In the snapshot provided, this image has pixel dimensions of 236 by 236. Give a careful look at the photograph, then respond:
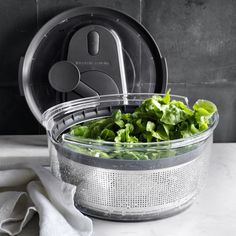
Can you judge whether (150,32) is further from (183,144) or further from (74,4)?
(183,144)

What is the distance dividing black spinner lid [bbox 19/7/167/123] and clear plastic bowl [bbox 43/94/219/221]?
1.01 feet

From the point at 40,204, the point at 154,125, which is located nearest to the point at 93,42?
the point at 154,125

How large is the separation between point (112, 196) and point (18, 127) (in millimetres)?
576

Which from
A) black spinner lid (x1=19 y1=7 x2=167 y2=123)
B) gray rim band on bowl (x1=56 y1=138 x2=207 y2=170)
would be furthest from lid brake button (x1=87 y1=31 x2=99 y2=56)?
gray rim band on bowl (x1=56 y1=138 x2=207 y2=170)

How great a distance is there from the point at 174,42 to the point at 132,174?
0.56m

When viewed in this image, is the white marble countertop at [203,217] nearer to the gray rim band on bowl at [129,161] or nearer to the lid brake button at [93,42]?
the gray rim band on bowl at [129,161]

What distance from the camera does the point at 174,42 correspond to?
1343 millimetres

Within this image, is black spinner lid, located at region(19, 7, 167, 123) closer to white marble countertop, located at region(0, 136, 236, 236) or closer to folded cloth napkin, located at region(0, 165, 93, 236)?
white marble countertop, located at region(0, 136, 236, 236)

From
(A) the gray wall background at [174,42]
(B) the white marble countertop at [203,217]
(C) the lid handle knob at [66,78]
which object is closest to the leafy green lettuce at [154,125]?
(B) the white marble countertop at [203,217]

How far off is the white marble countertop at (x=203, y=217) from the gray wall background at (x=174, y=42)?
21 centimetres

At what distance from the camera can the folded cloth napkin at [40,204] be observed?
870 millimetres

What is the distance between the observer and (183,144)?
0.91 metres

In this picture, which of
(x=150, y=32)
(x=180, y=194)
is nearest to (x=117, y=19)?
(x=150, y=32)

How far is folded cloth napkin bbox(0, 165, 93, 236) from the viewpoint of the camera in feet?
2.85
